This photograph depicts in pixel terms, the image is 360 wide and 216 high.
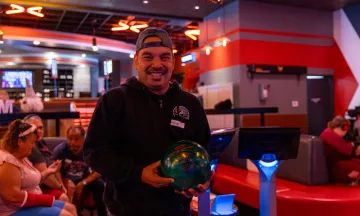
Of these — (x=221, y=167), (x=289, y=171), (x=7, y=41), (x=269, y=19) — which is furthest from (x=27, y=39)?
(x=289, y=171)

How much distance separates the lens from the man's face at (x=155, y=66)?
60.6 inches

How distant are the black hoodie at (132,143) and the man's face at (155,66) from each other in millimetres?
44

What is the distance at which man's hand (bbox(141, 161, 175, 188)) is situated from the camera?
54.5 inches

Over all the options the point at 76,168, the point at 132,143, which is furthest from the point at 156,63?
the point at 76,168

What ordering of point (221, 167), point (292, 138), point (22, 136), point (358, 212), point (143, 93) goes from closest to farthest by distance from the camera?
point (143, 93) < point (292, 138) < point (22, 136) < point (358, 212) < point (221, 167)

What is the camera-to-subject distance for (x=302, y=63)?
31.0ft

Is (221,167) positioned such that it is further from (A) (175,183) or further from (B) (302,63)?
(B) (302,63)

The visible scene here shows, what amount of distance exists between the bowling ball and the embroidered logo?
122mm

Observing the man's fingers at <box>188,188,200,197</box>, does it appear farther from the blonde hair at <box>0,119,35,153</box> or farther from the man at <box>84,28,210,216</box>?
the blonde hair at <box>0,119,35,153</box>

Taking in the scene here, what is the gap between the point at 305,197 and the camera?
3.31 metres

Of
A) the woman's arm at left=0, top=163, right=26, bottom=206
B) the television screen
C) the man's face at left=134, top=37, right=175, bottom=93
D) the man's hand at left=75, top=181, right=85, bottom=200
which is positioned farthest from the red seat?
the television screen

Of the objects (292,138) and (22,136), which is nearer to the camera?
(292,138)

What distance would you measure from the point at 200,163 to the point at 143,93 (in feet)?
1.21

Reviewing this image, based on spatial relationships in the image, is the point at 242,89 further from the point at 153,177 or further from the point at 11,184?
the point at 153,177
